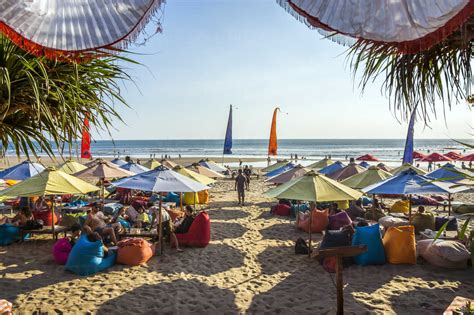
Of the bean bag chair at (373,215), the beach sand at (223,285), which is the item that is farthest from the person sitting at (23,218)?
the bean bag chair at (373,215)

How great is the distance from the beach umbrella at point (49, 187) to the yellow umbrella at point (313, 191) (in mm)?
4375

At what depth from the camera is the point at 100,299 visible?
5121 millimetres

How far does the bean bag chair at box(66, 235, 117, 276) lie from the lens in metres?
6.07

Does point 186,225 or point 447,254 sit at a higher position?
point 186,225

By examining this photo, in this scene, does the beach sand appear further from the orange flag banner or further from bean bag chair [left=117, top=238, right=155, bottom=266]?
the orange flag banner

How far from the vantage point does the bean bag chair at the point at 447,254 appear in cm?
645

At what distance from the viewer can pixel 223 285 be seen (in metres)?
5.88

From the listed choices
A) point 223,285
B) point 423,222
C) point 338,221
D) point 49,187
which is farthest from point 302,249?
point 49,187

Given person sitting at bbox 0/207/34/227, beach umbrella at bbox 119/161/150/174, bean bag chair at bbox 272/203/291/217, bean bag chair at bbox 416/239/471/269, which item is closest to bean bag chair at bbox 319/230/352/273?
bean bag chair at bbox 416/239/471/269

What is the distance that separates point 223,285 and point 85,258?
258 cm

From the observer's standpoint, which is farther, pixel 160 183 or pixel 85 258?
pixel 160 183

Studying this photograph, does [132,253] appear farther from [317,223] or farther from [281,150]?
[281,150]

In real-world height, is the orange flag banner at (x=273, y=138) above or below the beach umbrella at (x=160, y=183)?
above

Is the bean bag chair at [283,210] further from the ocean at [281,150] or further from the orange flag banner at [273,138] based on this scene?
the ocean at [281,150]
